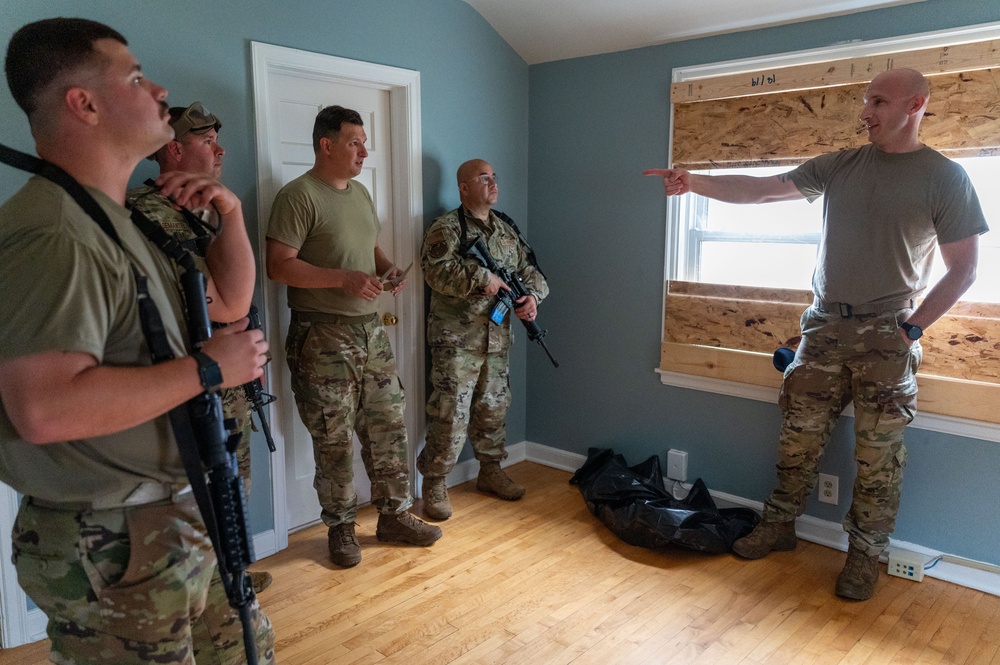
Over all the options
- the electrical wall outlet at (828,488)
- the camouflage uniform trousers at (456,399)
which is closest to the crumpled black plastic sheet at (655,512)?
the electrical wall outlet at (828,488)

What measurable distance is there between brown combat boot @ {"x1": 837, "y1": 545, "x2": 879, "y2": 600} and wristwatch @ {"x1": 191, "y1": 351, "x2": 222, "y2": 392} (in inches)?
95.7

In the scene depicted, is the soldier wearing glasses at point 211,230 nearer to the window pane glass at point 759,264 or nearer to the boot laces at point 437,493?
the boot laces at point 437,493

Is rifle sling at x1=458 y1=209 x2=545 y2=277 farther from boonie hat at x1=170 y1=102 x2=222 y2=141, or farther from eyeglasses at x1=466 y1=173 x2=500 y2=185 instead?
boonie hat at x1=170 y1=102 x2=222 y2=141

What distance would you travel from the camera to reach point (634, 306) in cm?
362

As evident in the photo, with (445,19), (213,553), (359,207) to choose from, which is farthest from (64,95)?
(445,19)

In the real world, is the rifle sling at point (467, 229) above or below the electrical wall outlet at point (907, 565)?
above

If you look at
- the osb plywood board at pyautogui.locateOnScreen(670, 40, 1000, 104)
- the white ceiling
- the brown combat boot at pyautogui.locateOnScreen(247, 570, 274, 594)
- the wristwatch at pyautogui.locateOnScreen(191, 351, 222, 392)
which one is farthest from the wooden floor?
the white ceiling

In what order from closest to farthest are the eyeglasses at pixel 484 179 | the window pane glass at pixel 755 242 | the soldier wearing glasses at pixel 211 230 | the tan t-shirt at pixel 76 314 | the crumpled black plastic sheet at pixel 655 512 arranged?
1. the tan t-shirt at pixel 76 314
2. the soldier wearing glasses at pixel 211 230
3. the crumpled black plastic sheet at pixel 655 512
4. the window pane glass at pixel 755 242
5. the eyeglasses at pixel 484 179

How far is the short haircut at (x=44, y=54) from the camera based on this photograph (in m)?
1.07

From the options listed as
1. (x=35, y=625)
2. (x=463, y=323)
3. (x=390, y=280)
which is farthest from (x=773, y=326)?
(x=35, y=625)

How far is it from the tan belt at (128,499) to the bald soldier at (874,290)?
7.77 ft

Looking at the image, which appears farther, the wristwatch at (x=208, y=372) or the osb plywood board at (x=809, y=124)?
the osb plywood board at (x=809, y=124)

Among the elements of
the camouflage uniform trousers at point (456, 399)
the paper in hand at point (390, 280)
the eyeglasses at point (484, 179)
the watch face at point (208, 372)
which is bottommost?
the camouflage uniform trousers at point (456, 399)

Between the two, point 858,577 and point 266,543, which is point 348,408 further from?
point 858,577
